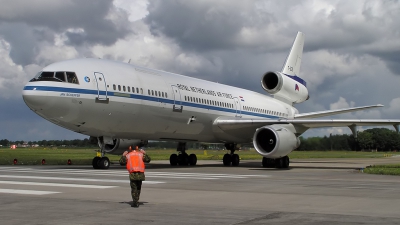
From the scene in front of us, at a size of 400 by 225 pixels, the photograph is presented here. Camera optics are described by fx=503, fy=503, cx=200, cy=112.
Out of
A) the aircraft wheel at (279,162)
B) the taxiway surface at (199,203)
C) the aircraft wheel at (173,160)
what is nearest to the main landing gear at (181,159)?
the aircraft wheel at (173,160)

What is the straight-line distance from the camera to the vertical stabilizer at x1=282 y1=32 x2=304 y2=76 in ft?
116

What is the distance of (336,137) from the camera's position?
186ft

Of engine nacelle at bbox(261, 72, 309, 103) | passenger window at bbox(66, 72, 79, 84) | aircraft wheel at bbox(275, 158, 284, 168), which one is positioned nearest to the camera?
passenger window at bbox(66, 72, 79, 84)

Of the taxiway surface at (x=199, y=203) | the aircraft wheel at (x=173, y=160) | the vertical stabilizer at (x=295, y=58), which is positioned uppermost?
the vertical stabilizer at (x=295, y=58)

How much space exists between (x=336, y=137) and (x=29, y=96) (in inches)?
1728

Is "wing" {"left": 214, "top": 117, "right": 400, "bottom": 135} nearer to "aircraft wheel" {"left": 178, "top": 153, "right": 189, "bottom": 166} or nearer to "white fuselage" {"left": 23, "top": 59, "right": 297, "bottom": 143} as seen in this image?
"white fuselage" {"left": 23, "top": 59, "right": 297, "bottom": 143}

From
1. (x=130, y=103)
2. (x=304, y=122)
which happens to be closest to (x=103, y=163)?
(x=130, y=103)

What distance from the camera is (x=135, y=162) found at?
10.5 m

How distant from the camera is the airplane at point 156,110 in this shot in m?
19.4

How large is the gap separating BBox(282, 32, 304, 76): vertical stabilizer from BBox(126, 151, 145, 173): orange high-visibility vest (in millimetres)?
25619

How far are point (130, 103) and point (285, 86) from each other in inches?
616

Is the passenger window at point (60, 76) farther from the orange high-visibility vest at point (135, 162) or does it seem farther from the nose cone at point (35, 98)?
the orange high-visibility vest at point (135, 162)

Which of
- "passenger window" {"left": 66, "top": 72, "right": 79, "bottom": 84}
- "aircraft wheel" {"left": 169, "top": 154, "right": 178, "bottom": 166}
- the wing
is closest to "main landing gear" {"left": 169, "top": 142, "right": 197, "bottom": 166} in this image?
"aircraft wheel" {"left": 169, "top": 154, "right": 178, "bottom": 166}

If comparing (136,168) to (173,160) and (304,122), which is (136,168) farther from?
(173,160)
